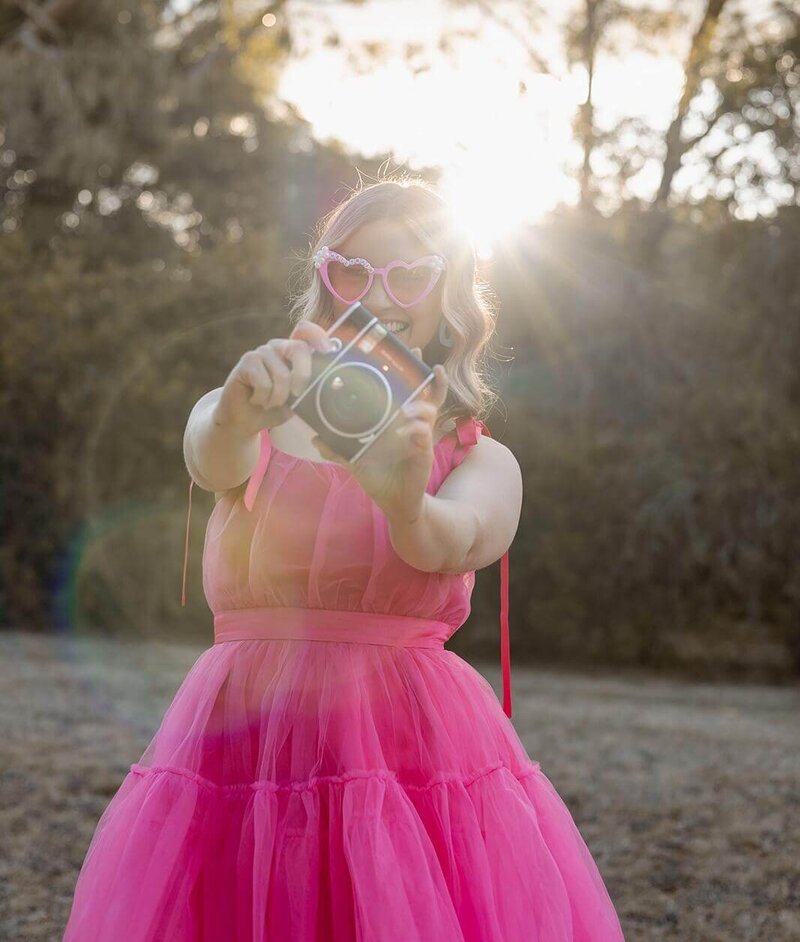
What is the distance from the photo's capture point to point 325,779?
181cm

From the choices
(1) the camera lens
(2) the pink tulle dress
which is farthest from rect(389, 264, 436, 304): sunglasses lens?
(1) the camera lens

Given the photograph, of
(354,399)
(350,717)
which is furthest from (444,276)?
(350,717)

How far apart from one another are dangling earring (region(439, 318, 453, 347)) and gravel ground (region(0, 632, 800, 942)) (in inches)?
101

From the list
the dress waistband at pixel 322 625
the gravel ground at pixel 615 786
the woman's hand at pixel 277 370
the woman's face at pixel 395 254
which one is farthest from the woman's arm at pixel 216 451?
the gravel ground at pixel 615 786

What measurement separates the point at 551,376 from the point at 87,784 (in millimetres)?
8979

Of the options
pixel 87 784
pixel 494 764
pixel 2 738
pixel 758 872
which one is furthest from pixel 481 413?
pixel 2 738

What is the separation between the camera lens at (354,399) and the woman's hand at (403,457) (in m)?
0.03

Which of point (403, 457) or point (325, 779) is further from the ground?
point (403, 457)

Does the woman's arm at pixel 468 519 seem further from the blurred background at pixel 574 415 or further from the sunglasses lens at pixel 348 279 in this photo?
the blurred background at pixel 574 415

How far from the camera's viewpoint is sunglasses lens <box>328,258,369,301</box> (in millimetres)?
1960

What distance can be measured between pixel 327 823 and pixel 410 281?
88 centimetres

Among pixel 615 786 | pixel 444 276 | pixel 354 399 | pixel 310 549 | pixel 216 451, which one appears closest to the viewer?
pixel 354 399

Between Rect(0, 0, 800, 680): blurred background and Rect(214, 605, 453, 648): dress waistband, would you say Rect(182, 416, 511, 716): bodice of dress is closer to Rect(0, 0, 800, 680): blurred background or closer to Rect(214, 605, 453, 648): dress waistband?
Rect(214, 605, 453, 648): dress waistband

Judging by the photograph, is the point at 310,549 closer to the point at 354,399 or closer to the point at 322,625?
Result: the point at 322,625
